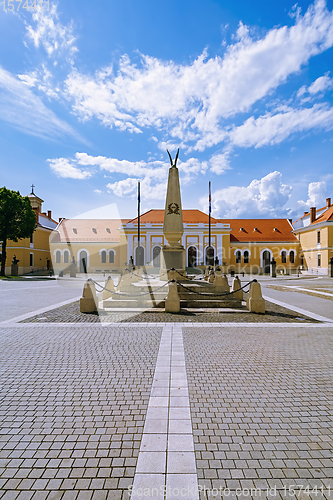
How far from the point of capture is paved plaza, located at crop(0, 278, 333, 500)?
227 cm

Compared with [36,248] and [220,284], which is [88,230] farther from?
[220,284]

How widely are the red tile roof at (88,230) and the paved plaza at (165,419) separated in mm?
43414

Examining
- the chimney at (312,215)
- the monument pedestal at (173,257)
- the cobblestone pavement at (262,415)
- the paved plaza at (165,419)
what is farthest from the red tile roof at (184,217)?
the cobblestone pavement at (262,415)

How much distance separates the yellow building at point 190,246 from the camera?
150 feet

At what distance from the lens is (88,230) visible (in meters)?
50.2

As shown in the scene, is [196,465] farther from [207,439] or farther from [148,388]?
[148,388]

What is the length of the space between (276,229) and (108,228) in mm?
29853

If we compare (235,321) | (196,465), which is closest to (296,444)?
(196,465)

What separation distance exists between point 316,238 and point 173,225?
3478 centimetres

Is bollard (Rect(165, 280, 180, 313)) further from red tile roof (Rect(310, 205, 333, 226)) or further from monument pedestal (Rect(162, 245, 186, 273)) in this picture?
red tile roof (Rect(310, 205, 333, 226))

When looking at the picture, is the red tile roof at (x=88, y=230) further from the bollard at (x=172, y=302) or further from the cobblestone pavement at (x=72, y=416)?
the cobblestone pavement at (x=72, y=416)

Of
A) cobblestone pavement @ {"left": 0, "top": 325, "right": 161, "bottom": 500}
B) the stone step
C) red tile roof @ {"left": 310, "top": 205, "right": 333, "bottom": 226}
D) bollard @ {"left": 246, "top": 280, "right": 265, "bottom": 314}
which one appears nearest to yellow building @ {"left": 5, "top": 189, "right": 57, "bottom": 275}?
the stone step

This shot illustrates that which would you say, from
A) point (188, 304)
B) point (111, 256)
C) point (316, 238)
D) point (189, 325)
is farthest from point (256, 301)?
point (111, 256)

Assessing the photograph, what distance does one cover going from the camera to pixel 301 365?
15.9 feet
